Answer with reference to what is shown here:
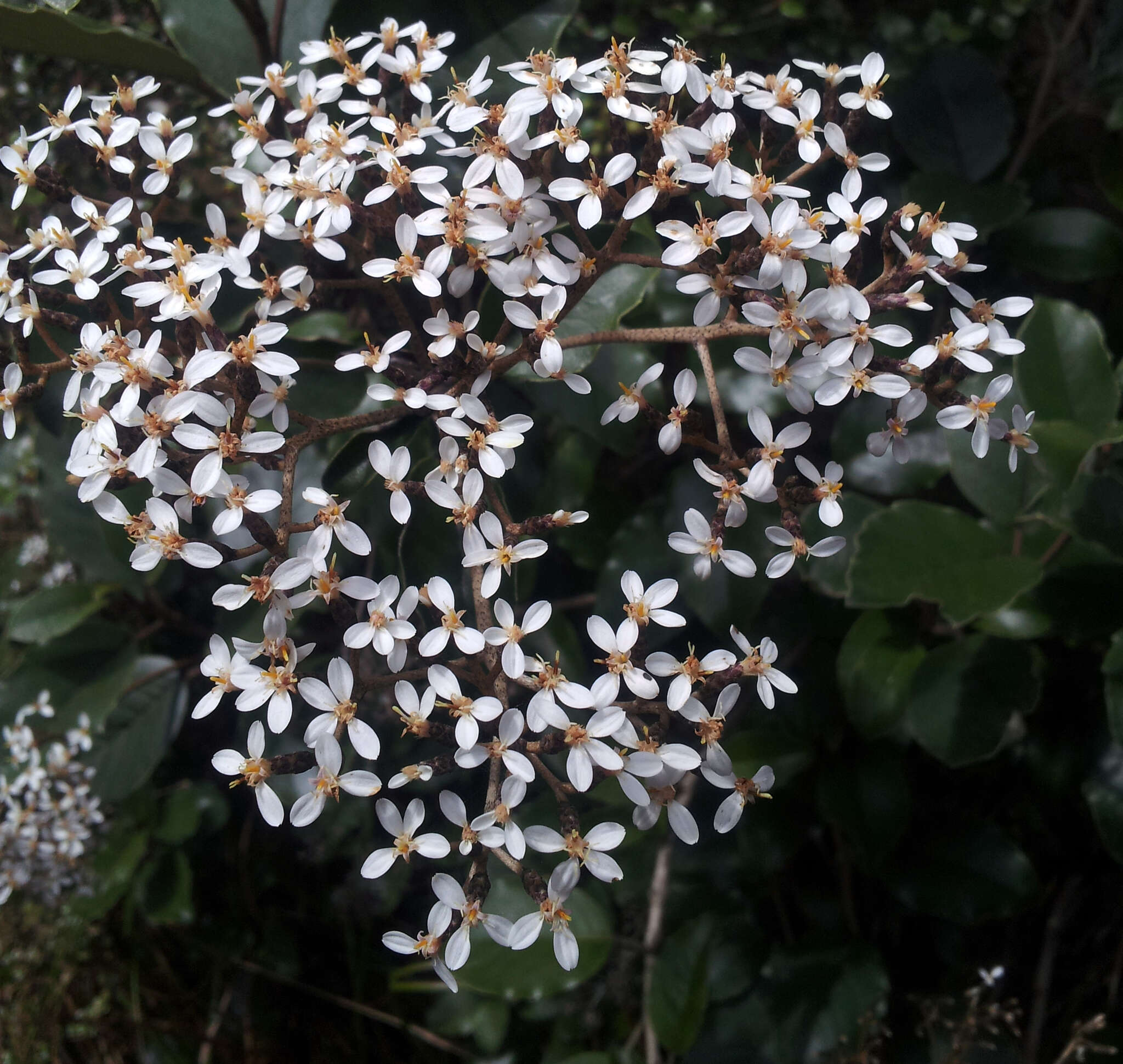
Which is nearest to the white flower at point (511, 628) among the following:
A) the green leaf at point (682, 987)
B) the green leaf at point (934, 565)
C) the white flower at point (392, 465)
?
the white flower at point (392, 465)

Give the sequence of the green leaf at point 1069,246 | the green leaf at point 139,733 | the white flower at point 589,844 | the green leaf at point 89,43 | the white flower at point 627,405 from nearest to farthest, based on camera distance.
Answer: the white flower at point 589,844 < the white flower at point 627,405 < the green leaf at point 89,43 < the green leaf at point 1069,246 < the green leaf at point 139,733

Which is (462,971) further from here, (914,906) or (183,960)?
(183,960)

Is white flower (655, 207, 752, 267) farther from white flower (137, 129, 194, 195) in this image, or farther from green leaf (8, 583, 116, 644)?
green leaf (8, 583, 116, 644)

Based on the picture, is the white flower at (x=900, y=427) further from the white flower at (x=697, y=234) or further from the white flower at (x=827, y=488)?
the white flower at (x=697, y=234)

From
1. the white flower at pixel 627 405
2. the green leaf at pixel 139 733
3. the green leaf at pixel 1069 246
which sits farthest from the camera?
the green leaf at pixel 139 733

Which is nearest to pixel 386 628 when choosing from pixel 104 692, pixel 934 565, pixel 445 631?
pixel 445 631

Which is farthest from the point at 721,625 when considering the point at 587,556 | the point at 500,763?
the point at 500,763
